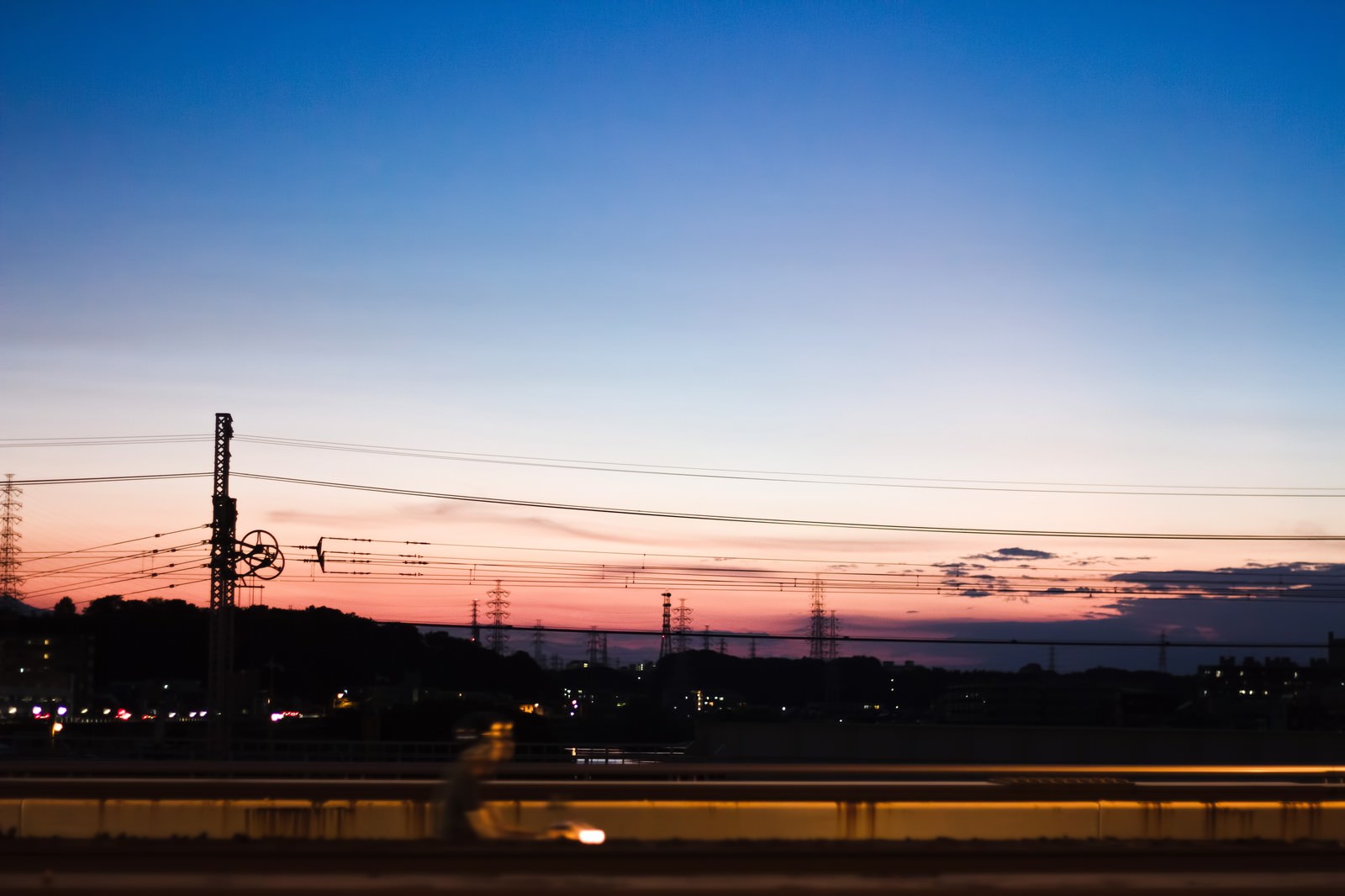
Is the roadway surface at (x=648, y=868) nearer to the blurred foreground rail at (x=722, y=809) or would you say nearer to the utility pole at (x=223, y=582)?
the blurred foreground rail at (x=722, y=809)

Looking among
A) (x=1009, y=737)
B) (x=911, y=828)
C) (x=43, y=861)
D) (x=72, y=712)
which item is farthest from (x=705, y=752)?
(x=72, y=712)

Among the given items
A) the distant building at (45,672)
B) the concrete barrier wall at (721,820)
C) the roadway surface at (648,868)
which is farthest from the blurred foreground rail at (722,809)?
the distant building at (45,672)

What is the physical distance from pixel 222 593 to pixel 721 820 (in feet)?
74.7

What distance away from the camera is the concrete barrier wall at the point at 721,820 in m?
14.9

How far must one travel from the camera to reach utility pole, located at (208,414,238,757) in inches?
1293

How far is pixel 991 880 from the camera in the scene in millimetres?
13234

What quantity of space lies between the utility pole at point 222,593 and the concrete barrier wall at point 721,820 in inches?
731

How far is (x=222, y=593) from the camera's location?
111ft

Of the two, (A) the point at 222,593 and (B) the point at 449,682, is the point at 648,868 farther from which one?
(B) the point at 449,682

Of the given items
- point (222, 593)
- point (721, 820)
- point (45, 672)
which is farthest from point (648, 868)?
point (45, 672)

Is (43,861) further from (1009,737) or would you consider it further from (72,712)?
(72,712)

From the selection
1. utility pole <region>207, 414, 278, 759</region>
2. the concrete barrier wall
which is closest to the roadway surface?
the concrete barrier wall

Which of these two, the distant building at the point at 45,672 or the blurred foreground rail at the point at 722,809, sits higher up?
the blurred foreground rail at the point at 722,809

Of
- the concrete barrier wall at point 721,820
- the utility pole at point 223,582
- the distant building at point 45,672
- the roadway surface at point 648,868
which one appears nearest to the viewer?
the roadway surface at point 648,868
